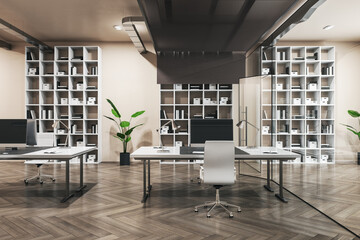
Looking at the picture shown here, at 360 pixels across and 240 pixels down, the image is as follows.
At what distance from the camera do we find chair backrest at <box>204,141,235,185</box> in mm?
3410

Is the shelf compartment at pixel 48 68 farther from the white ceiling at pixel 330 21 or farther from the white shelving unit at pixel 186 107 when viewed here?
the white ceiling at pixel 330 21

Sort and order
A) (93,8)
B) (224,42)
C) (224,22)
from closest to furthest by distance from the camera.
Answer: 1. (224,22)
2. (93,8)
3. (224,42)

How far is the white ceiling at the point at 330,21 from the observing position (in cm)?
415

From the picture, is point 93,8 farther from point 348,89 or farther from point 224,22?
point 348,89

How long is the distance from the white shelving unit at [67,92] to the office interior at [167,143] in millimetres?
190

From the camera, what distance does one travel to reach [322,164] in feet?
11.9

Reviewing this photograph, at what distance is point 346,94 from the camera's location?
2986 mm

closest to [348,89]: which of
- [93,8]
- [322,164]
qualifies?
[322,164]

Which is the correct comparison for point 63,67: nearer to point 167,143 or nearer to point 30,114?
point 30,114

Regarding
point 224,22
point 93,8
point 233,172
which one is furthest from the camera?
point 93,8

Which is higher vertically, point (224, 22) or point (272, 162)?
point (224, 22)

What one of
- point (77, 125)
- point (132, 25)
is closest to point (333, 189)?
point (132, 25)

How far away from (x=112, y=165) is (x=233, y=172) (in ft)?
14.9

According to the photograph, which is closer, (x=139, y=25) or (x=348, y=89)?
(x=348, y=89)
